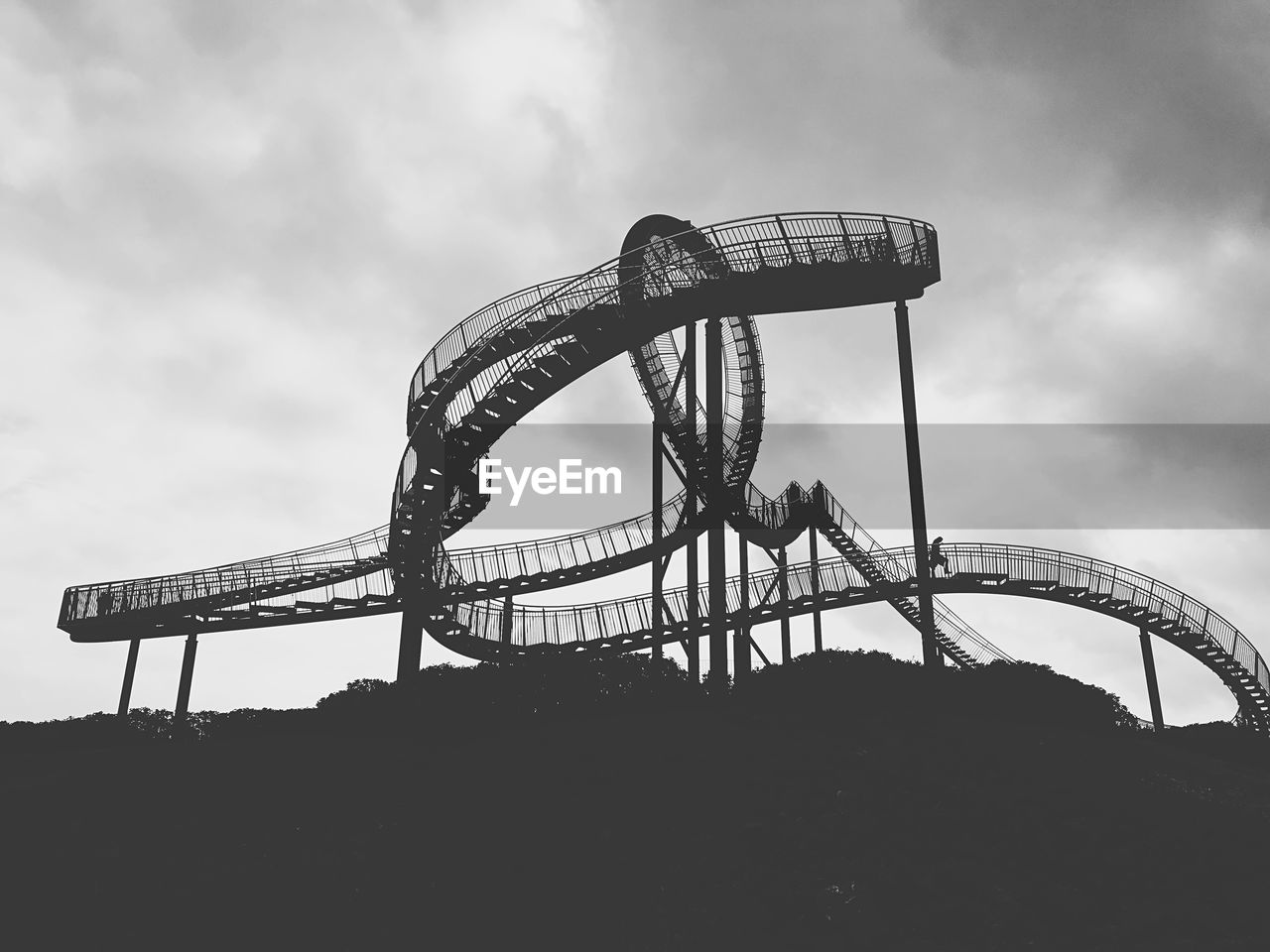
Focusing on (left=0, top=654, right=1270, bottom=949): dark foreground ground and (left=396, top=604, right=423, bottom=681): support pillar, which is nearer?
(left=0, top=654, right=1270, bottom=949): dark foreground ground

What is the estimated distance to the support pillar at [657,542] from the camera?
77.5ft

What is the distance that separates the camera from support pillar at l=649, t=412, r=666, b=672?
23.6 meters

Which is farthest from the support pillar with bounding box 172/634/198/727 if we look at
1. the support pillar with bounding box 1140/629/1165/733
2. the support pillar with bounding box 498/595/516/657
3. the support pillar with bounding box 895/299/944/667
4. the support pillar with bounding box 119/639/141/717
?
the support pillar with bounding box 1140/629/1165/733

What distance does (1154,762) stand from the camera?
16.3 metres

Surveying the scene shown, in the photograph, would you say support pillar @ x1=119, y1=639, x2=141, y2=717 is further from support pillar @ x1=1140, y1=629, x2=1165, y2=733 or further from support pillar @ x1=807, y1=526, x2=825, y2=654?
support pillar @ x1=1140, y1=629, x2=1165, y2=733

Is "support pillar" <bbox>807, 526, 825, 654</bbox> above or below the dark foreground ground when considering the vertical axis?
above

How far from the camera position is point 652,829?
1331 centimetres

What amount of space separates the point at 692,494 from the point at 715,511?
3.34m

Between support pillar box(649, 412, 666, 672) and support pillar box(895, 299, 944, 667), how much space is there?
582cm

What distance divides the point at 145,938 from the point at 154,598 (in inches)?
597

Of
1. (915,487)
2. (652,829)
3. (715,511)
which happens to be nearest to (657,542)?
(715,511)

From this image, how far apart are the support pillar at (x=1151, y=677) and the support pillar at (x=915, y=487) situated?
792cm

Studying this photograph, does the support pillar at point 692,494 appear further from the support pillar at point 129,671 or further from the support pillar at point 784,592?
the support pillar at point 129,671

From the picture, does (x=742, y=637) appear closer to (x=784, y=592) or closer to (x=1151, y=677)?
(x=784, y=592)
